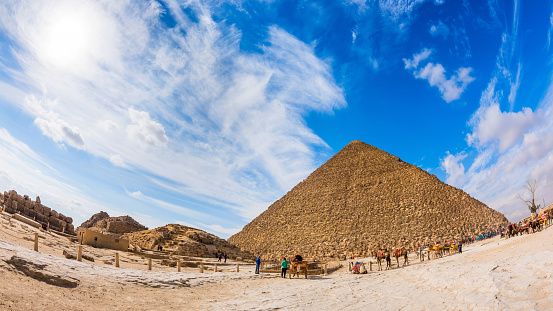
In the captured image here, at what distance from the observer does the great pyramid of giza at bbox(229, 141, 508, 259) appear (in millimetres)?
52094

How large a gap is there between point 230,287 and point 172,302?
4.10 m

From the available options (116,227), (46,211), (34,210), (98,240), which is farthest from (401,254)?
(116,227)

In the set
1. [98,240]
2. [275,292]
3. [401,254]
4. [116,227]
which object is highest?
[116,227]

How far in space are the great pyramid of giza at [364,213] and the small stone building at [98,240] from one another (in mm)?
30982

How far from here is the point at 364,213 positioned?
6500cm

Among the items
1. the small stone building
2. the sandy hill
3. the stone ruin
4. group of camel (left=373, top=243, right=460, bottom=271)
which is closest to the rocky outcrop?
the sandy hill

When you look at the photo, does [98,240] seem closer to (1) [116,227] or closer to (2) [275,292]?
(2) [275,292]

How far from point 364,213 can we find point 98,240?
52.0 meters

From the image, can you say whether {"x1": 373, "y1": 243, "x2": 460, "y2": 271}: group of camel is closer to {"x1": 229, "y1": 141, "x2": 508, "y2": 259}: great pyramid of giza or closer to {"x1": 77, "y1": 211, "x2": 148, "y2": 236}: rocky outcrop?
{"x1": 229, "y1": 141, "x2": 508, "y2": 259}: great pyramid of giza

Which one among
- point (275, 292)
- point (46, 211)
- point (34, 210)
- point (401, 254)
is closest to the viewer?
point (275, 292)

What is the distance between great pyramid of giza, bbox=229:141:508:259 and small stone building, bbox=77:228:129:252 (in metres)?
31.0

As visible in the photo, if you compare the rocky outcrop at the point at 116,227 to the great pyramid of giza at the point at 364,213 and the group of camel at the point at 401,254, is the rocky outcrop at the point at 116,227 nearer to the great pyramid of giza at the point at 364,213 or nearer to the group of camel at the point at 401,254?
the great pyramid of giza at the point at 364,213

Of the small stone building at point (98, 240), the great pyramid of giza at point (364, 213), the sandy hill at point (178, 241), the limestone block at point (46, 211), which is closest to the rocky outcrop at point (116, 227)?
the sandy hill at point (178, 241)

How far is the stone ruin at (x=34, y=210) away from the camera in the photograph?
25.2m
